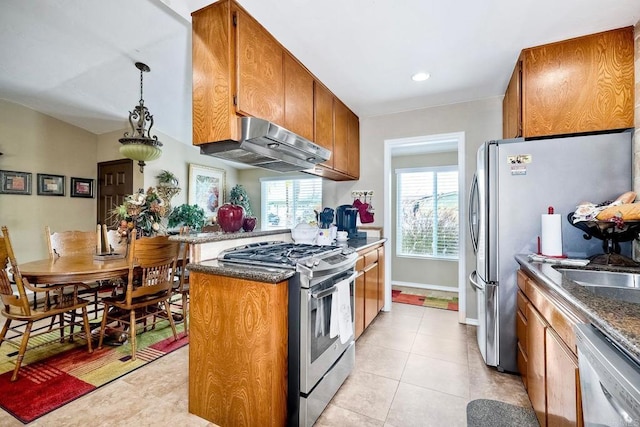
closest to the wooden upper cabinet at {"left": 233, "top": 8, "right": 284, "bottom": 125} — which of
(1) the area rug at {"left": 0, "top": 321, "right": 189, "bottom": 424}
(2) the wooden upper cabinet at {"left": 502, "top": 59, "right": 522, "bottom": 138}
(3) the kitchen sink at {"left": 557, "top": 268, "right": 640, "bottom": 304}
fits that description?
(2) the wooden upper cabinet at {"left": 502, "top": 59, "right": 522, "bottom": 138}

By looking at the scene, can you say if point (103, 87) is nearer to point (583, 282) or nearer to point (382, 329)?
point (382, 329)

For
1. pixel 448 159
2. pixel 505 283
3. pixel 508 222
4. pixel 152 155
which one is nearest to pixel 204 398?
pixel 505 283

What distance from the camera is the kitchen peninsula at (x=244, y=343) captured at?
4.72ft

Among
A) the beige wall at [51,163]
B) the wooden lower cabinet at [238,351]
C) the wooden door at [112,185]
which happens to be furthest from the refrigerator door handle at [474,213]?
the wooden door at [112,185]

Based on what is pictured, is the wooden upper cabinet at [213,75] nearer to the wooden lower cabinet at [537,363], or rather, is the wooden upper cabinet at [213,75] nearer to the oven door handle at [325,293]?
the oven door handle at [325,293]

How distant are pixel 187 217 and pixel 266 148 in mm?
3630

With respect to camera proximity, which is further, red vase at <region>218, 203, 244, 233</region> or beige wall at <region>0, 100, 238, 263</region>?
beige wall at <region>0, 100, 238, 263</region>

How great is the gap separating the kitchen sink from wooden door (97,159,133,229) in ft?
18.4

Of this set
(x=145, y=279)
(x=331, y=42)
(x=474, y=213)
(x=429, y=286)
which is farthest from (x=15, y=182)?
(x=429, y=286)

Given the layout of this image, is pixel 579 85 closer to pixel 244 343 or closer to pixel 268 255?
pixel 268 255

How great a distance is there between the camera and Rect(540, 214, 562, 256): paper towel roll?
1829 mm

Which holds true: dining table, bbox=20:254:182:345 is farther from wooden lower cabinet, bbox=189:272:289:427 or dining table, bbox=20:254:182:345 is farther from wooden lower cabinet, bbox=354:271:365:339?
wooden lower cabinet, bbox=354:271:365:339

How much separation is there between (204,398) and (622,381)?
5.94 feet

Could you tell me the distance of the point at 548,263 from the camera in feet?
5.61
